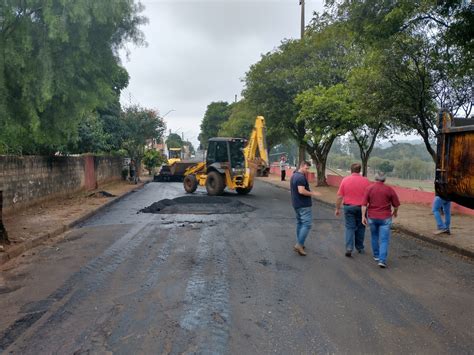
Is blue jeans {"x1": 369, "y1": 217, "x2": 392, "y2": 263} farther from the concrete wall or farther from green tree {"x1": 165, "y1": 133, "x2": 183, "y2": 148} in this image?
green tree {"x1": 165, "y1": 133, "x2": 183, "y2": 148}

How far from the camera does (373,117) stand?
15.0 metres

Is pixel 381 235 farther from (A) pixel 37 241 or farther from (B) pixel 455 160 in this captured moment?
(A) pixel 37 241

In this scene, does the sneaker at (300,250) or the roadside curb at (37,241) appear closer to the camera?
the roadside curb at (37,241)

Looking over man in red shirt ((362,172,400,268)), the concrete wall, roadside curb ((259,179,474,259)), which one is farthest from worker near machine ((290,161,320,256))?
the concrete wall

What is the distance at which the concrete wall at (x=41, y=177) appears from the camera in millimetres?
12828

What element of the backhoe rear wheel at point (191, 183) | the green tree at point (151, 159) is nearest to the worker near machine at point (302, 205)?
the backhoe rear wheel at point (191, 183)

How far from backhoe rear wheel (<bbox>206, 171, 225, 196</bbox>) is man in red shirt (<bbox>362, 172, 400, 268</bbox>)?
1288 centimetres

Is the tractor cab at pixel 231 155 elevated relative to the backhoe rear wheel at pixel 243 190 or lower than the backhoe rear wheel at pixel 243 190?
elevated

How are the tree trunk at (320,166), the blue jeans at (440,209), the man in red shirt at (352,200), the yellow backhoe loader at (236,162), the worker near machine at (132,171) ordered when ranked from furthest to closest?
the worker near machine at (132,171) → the tree trunk at (320,166) → the yellow backhoe loader at (236,162) → the blue jeans at (440,209) → the man in red shirt at (352,200)

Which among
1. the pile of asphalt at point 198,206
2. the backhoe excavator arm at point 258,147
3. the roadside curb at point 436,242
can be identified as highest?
the backhoe excavator arm at point 258,147

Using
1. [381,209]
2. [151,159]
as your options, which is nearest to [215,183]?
[381,209]

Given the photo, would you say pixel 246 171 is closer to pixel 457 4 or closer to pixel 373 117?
pixel 373 117

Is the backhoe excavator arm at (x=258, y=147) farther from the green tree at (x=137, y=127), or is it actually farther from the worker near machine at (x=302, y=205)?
the green tree at (x=137, y=127)

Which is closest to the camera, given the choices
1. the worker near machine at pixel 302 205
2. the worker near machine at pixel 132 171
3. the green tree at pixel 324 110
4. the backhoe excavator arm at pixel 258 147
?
the worker near machine at pixel 302 205
